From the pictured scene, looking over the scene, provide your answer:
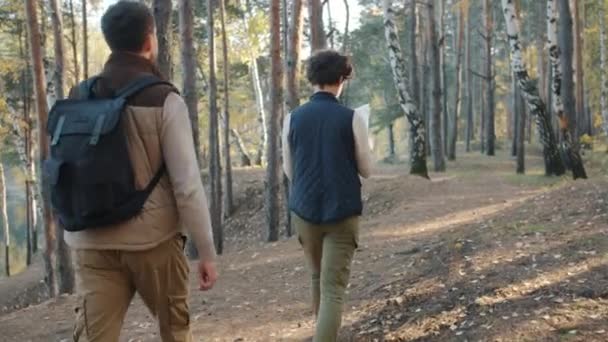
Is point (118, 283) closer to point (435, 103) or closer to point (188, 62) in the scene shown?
point (188, 62)

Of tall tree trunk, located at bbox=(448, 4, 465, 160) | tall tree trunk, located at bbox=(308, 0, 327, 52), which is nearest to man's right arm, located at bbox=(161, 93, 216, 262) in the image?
tall tree trunk, located at bbox=(308, 0, 327, 52)

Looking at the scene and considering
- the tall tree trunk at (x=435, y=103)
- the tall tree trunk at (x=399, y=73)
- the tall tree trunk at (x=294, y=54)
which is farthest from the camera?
the tall tree trunk at (x=435, y=103)

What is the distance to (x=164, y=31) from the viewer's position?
9.01 metres

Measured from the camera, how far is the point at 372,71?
151 ft

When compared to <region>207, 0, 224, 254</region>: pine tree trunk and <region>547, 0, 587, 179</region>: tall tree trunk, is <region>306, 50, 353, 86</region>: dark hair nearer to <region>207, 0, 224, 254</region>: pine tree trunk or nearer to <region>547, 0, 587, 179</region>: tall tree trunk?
<region>547, 0, 587, 179</region>: tall tree trunk

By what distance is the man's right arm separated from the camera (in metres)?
3.01

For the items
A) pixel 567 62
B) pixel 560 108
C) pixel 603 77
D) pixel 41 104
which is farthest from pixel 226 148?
pixel 603 77

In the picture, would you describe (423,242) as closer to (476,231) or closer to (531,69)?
(476,231)

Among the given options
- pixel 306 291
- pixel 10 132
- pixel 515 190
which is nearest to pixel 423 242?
pixel 306 291

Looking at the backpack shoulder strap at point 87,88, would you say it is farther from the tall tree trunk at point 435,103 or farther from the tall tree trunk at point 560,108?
the tall tree trunk at point 435,103

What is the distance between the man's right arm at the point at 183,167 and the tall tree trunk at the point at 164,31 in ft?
20.2

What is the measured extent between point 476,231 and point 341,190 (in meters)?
5.30

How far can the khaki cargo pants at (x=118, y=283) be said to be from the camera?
3.04m

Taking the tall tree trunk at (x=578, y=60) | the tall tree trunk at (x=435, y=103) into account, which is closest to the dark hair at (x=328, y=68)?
the tall tree trunk at (x=435, y=103)
